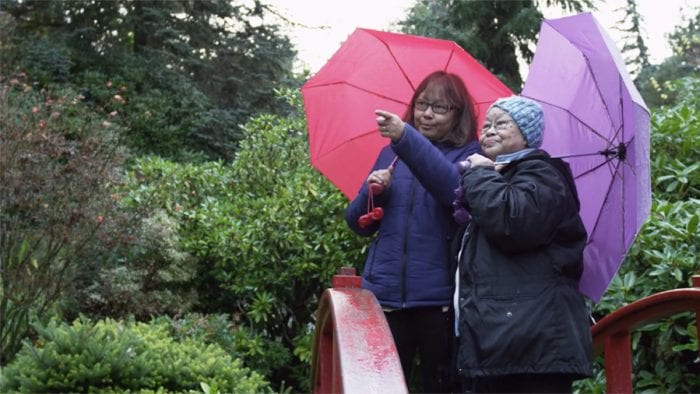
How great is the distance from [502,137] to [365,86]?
1.31 meters

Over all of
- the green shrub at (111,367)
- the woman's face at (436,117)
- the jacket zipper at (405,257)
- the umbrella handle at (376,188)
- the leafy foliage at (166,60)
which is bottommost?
the green shrub at (111,367)

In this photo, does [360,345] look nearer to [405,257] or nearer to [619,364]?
[405,257]

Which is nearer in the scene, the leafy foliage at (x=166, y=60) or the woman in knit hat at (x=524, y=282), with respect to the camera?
the woman in knit hat at (x=524, y=282)

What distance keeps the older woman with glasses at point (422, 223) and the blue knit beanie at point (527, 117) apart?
1.27ft

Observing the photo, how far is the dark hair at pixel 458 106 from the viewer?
10.8 feet

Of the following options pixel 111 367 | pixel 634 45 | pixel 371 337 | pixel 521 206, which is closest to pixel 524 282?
pixel 521 206

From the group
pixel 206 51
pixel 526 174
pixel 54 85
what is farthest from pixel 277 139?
pixel 206 51

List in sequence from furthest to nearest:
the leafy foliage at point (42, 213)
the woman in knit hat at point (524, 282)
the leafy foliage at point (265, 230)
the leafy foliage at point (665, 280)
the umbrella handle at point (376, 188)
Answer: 1. the leafy foliage at point (265, 230)
2. the leafy foliage at point (42, 213)
3. the leafy foliage at point (665, 280)
4. the umbrella handle at point (376, 188)
5. the woman in knit hat at point (524, 282)

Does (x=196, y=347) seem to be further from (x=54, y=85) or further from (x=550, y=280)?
(x=54, y=85)

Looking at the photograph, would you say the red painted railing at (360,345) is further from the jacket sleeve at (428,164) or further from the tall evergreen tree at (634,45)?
the tall evergreen tree at (634,45)

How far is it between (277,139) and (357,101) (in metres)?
2.76

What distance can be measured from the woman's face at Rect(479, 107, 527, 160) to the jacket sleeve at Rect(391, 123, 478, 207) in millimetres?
307

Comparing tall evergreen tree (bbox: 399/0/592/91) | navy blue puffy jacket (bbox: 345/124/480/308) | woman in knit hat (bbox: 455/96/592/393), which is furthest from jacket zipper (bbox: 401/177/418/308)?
tall evergreen tree (bbox: 399/0/592/91)

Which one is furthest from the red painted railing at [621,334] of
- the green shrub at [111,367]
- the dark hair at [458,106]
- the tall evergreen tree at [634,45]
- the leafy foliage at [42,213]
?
the tall evergreen tree at [634,45]
